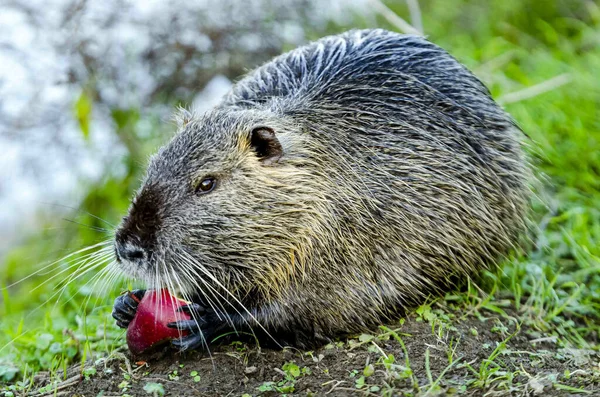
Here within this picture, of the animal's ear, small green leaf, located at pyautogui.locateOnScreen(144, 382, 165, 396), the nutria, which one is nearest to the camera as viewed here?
small green leaf, located at pyautogui.locateOnScreen(144, 382, 165, 396)

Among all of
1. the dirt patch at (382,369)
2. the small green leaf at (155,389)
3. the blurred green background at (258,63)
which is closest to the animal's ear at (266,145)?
the dirt patch at (382,369)

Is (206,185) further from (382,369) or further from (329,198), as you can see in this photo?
(382,369)

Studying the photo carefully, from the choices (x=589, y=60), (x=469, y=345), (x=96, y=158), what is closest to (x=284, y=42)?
(x=96, y=158)

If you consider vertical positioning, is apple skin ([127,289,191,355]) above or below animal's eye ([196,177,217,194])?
below

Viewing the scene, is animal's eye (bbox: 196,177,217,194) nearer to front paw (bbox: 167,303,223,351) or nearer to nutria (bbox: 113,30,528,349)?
nutria (bbox: 113,30,528,349)

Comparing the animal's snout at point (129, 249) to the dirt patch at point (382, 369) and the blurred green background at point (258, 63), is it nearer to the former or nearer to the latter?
the dirt patch at point (382, 369)

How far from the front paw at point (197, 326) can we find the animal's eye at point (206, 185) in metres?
0.51

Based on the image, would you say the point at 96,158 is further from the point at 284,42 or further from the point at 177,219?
the point at 177,219

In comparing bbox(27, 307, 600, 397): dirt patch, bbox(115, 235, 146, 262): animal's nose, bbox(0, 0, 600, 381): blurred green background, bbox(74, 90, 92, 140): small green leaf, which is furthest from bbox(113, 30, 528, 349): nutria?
bbox(74, 90, 92, 140): small green leaf

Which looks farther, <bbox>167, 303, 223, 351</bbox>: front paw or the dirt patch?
<bbox>167, 303, 223, 351</bbox>: front paw

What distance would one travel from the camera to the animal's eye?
3.10 m

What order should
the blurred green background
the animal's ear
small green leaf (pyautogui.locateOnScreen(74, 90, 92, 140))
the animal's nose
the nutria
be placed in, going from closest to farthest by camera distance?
the animal's nose → the nutria → the animal's ear → the blurred green background → small green leaf (pyautogui.locateOnScreen(74, 90, 92, 140))

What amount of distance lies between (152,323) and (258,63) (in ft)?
12.7

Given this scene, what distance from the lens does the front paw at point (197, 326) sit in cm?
308
